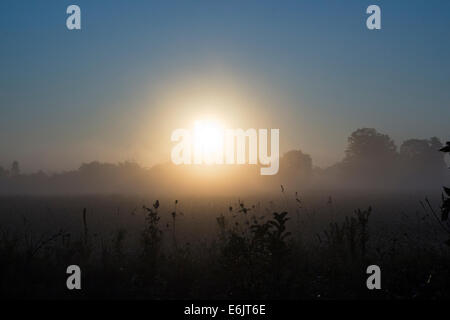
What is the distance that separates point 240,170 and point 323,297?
9996 cm

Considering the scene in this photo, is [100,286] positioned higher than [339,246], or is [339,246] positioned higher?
[339,246]

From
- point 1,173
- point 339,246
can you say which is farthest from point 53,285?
point 1,173

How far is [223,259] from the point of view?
645 centimetres

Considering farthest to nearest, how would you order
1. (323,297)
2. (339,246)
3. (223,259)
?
(339,246), (223,259), (323,297)

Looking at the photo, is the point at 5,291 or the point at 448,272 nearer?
the point at 5,291

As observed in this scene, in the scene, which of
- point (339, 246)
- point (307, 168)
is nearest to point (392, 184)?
point (307, 168)

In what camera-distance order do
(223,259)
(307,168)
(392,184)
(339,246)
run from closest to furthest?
(223,259), (339,246), (392,184), (307,168)

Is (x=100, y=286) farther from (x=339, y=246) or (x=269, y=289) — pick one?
(x=339, y=246)

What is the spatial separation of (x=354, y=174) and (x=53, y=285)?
283 ft

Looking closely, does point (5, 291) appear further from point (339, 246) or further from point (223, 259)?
point (339, 246)
